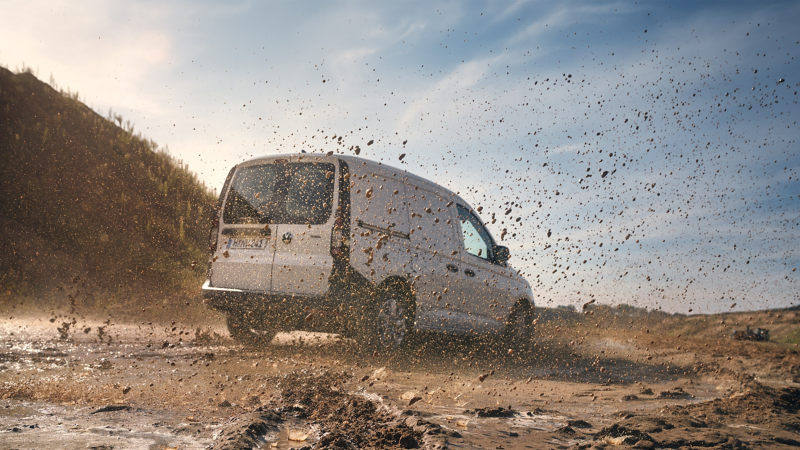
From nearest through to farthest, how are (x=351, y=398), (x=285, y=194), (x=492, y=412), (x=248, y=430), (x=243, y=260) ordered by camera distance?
(x=248, y=430), (x=492, y=412), (x=351, y=398), (x=285, y=194), (x=243, y=260)

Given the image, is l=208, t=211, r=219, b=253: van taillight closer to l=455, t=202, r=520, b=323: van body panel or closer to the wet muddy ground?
the wet muddy ground

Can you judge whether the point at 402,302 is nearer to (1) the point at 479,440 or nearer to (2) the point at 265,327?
(2) the point at 265,327

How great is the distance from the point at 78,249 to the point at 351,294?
41.5 feet

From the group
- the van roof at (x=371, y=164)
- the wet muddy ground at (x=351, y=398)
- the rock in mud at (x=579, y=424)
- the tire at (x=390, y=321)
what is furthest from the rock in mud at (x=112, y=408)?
the van roof at (x=371, y=164)

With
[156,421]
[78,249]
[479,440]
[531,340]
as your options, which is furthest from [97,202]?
[479,440]

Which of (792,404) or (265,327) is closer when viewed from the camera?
(792,404)

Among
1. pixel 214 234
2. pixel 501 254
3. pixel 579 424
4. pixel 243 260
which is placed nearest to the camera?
pixel 579 424

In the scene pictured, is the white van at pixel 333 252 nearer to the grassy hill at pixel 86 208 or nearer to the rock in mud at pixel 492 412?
the rock in mud at pixel 492 412

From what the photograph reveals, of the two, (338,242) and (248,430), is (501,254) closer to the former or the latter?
(338,242)

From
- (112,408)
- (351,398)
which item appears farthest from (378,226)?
(112,408)

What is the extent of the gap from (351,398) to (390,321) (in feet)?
7.45

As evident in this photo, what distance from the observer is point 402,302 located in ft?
21.4

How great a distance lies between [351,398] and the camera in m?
4.10

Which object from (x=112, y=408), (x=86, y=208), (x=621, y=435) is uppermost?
(x=86, y=208)
